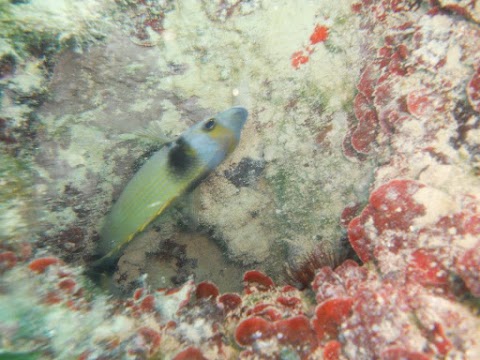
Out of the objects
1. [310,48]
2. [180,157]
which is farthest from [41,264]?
[310,48]

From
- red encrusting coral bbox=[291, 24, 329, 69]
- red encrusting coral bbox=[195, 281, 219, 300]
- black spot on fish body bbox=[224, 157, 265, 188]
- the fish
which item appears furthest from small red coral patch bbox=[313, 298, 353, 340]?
red encrusting coral bbox=[291, 24, 329, 69]

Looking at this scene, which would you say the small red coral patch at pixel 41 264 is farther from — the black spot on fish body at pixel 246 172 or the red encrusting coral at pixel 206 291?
the black spot on fish body at pixel 246 172

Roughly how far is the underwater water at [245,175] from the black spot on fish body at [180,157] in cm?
2

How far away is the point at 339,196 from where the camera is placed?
321 cm

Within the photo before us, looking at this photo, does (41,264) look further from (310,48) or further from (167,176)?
(310,48)

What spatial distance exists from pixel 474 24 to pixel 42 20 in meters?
3.52

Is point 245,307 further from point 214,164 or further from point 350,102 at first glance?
point 350,102

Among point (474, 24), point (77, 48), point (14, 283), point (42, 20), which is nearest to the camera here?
point (14, 283)

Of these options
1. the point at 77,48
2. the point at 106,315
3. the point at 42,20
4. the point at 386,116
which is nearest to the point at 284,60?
the point at 386,116

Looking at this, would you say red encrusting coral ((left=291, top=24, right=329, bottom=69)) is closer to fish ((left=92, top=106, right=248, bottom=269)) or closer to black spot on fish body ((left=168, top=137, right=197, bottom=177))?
fish ((left=92, top=106, right=248, bottom=269))

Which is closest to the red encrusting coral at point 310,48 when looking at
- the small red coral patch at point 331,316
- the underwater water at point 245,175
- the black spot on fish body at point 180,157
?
the underwater water at point 245,175

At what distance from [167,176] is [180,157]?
242 millimetres

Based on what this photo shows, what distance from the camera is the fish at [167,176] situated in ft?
9.71

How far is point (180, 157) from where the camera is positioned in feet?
9.95
